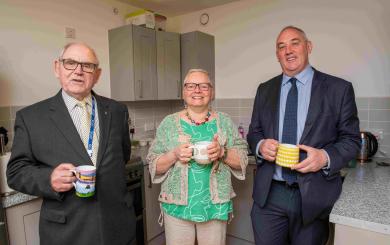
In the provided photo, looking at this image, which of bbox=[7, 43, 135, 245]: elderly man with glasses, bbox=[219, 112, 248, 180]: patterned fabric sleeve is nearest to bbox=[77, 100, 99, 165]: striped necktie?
bbox=[7, 43, 135, 245]: elderly man with glasses

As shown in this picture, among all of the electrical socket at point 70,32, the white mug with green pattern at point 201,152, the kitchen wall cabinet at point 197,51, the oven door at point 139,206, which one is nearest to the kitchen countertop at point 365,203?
the white mug with green pattern at point 201,152

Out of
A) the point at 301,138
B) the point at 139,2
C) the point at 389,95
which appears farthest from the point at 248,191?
the point at 139,2

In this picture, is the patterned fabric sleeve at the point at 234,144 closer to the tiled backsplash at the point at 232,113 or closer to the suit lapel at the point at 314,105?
the suit lapel at the point at 314,105

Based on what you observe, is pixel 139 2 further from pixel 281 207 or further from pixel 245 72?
pixel 281 207

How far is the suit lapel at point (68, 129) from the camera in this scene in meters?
1.13

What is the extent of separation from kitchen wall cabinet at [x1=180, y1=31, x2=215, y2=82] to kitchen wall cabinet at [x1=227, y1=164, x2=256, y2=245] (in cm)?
130

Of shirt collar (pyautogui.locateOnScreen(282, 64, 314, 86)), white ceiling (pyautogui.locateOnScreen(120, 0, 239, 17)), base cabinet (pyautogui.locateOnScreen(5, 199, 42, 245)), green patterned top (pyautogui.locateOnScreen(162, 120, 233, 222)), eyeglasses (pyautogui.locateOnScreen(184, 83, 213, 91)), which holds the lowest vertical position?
base cabinet (pyautogui.locateOnScreen(5, 199, 42, 245))

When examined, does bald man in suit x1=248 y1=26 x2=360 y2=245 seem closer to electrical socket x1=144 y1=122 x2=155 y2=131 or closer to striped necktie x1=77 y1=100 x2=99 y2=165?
striped necktie x1=77 y1=100 x2=99 y2=165

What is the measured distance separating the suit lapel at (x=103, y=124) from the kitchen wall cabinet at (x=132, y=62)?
4.59 feet

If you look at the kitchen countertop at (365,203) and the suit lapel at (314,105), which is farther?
the suit lapel at (314,105)

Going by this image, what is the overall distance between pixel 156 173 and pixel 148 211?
1.06 metres

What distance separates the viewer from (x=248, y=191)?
2439 millimetres

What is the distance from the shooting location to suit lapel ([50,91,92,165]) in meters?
1.13

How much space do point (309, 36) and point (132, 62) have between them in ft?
5.52
